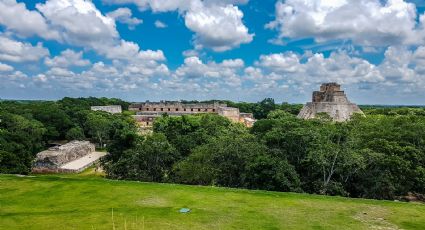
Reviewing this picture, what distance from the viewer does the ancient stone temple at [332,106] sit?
39250 mm

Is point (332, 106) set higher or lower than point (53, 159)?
higher

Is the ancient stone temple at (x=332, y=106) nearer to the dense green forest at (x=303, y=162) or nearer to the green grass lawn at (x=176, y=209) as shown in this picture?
the dense green forest at (x=303, y=162)

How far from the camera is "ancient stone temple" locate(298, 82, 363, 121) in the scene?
39250mm

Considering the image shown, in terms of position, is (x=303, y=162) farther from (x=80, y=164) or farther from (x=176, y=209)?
(x=80, y=164)

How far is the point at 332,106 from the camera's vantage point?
130 feet

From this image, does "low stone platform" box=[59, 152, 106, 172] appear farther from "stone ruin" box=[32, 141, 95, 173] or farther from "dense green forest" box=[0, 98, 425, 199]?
"dense green forest" box=[0, 98, 425, 199]

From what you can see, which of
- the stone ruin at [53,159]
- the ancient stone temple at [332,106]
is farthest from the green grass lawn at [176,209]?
the ancient stone temple at [332,106]

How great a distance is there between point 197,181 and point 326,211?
10368mm

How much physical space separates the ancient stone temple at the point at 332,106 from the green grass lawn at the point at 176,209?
27.1m

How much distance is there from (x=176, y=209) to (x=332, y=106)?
33514 millimetres

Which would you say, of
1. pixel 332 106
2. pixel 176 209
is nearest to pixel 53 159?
pixel 176 209

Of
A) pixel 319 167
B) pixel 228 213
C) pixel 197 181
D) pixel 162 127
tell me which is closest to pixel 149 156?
pixel 197 181

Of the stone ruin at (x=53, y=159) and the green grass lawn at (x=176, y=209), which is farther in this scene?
the stone ruin at (x=53, y=159)

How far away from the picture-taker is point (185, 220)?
8.52 meters
